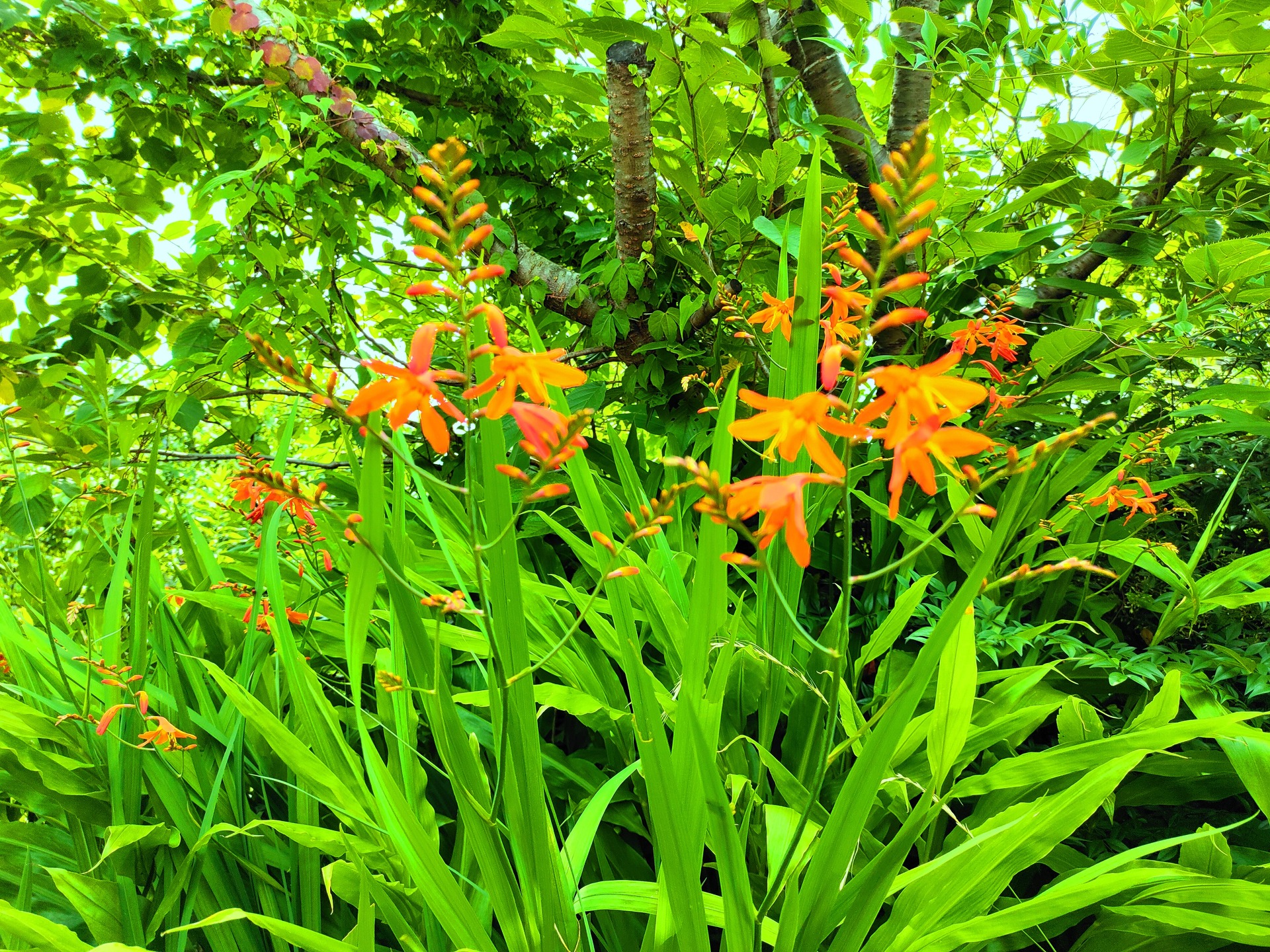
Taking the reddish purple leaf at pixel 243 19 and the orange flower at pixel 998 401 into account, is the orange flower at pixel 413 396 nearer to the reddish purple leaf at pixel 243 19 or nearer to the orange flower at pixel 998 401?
the orange flower at pixel 998 401

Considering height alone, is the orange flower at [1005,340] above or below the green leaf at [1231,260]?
below

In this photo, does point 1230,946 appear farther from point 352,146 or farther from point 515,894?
point 352,146

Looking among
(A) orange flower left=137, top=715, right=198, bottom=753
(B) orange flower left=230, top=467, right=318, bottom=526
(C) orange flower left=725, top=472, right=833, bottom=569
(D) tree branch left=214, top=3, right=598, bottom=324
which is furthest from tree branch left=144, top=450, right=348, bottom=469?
(C) orange flower left=725, top=472, right=833, bottom=569

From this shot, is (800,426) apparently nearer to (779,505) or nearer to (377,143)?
(779,505)

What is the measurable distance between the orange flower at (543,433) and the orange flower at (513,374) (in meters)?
0.01

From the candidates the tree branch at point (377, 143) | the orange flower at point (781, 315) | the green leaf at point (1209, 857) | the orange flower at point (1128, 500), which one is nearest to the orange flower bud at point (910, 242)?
the orange flower at point (781, 315)

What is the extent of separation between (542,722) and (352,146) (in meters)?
1.49

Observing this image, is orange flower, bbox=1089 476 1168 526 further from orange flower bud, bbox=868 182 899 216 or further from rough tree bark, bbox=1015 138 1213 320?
orange flower bud, bbox=868 182 899 216

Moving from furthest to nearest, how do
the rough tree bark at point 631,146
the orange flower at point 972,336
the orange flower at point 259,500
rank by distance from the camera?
the rough tree bark at point 631,146 < the orange flower at point 972,336 < the orange flower at point 259,500

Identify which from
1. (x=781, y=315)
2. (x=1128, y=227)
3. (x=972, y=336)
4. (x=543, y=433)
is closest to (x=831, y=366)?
(x=543, y=433)

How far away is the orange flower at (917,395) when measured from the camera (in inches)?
19.4

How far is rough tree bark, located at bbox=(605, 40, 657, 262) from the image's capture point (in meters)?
1.31

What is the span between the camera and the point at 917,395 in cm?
50

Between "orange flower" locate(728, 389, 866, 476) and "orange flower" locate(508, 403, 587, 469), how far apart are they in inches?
4.7
